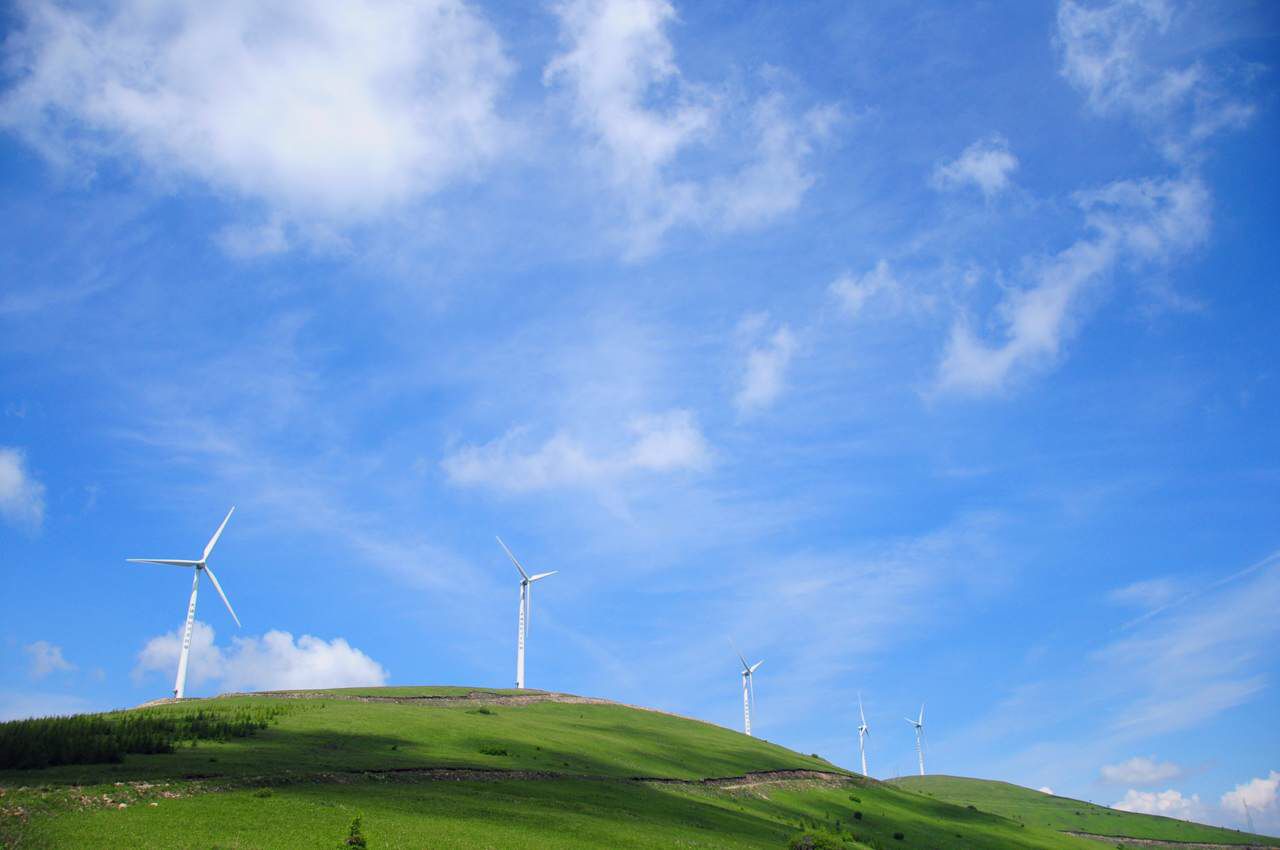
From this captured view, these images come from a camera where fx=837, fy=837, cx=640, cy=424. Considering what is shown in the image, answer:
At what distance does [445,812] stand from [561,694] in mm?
83151

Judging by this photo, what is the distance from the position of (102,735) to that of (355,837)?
91.2 feet

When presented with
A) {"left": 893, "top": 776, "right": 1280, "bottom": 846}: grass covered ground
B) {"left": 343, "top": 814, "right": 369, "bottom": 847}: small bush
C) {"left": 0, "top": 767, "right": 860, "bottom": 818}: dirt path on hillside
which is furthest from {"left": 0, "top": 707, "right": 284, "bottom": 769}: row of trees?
{"left": 893, "top": 776, "right": 1280, "bottom": 846}: grass covered ground

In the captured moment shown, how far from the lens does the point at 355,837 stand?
39.8m

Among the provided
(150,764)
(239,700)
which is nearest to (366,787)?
(150,764)

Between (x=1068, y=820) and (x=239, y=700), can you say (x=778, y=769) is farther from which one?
(x=1068, y=820)

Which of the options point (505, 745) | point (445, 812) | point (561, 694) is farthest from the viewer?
point (561, 694)

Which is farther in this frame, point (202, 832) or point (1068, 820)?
point (1068, 820)

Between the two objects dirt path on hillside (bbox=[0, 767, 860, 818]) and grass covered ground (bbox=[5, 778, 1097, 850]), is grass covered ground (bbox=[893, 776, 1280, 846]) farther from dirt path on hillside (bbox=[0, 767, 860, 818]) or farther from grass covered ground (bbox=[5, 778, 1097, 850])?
dirt path on hillside (bbox=[0, 767, 860, 818])

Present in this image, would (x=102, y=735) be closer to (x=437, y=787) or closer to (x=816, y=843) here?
(x=437, y=787)

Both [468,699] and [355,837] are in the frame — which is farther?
[468,699]

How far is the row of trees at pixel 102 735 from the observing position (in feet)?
163

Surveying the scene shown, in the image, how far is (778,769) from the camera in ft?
327

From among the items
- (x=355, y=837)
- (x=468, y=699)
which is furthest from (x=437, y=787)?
(x=468, y=699)

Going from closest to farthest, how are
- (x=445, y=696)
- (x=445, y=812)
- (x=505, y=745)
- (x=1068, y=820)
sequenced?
(x=445, y=812) < (x=505, y=745) < (x=445, y=696) < (x=1068, y=820)
